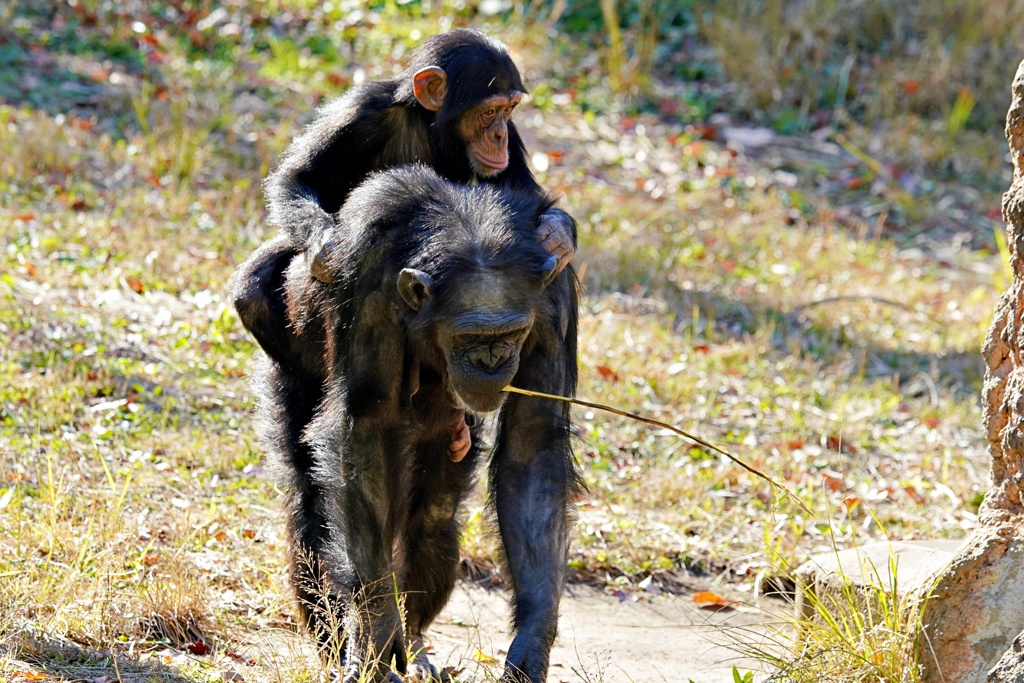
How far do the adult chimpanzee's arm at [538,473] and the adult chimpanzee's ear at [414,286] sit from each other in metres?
0.53

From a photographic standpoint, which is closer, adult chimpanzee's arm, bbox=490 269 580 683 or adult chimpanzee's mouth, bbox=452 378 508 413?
adult chimpanzee's mouth, bbox=452 378 508 413

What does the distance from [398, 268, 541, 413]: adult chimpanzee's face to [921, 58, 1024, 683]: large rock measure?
1.77m

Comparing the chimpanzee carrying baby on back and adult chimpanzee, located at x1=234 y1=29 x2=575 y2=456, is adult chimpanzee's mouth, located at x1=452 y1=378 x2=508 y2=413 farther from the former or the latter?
adult chimpanzee, located at x1=234 y1=29 x2=575 y2=456

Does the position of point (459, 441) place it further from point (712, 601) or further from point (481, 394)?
point (712, 601)

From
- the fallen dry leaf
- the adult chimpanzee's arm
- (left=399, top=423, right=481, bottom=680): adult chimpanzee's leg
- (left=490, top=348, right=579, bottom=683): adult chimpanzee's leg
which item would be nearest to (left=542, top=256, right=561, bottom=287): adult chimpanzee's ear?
the adult chimpanzee's arm

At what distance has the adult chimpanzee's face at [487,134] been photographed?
5.58 m

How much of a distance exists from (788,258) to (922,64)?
4.62 metres

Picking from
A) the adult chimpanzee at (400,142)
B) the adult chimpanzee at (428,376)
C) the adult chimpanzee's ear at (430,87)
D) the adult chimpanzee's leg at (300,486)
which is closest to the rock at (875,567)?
the adult chimpanzee at (428,376)

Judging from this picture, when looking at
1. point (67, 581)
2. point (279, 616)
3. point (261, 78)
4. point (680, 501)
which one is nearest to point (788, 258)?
point (680, 501)

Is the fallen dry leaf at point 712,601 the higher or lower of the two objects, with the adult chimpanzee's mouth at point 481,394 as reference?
lower

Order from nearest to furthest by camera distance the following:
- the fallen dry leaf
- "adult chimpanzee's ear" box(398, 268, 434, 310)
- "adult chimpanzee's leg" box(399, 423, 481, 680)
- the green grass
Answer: "adult chimpanzee's ear" box(398, 268, 434, 310)
"adult chimpanzee's leg" box(399, 423, 481, 680)
the green grass
the fallen dry leaf

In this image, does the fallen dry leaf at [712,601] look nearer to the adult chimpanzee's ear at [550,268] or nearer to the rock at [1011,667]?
the rock at [1011,667]

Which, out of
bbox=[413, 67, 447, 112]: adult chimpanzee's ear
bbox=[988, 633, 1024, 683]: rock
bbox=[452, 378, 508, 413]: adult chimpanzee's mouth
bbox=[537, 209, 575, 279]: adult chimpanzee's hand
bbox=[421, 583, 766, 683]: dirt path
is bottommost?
bbox=[421, 583, 766, 683]: dirt path

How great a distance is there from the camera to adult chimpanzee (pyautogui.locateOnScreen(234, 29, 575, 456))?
531 centimetres
